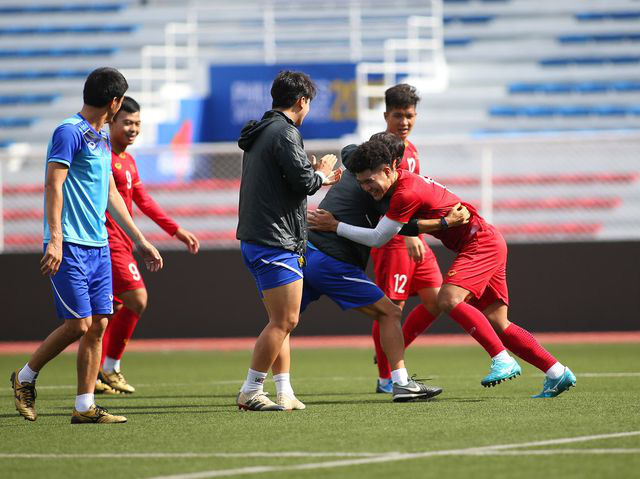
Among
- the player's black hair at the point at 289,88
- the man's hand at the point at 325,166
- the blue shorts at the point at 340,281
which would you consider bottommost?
the blue shorts at the point at 340,281

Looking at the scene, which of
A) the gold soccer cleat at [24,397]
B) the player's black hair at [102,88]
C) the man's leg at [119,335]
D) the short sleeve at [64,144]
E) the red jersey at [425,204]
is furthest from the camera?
the man's leg at [119,335]

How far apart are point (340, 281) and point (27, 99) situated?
18.2 metres

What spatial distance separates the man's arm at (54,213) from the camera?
6.16m

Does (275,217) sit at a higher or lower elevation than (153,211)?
higher

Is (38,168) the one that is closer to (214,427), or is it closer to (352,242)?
(352,242)

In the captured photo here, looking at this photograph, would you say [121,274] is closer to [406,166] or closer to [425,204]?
[406,166]

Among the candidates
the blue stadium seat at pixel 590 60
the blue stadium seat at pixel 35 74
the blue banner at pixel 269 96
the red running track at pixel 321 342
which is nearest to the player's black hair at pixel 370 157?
the red running track at pixel 321 342

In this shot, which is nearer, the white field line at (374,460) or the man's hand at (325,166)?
the white field line at (374,460)

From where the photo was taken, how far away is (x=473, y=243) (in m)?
7.48

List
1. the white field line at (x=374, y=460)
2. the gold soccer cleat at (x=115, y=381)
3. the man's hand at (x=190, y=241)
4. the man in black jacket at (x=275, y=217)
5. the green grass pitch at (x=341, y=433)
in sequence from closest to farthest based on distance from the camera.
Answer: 1. the white field line at (x=374, y=460)
2. the green grass pitch at (x=341, y=433)
3. the man in black jacket at (x=275, y=217)
4. the man's hand at (x=190, y=241)
5. the gold soccer cleat at (x=115, y=381)

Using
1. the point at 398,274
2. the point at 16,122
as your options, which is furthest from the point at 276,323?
the point at 16,122

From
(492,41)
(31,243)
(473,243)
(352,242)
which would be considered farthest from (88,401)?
(492,41)

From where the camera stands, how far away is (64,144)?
Answer: 6.31 meters

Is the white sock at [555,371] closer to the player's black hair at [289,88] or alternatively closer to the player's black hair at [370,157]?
the player's black hair at [370,157]
